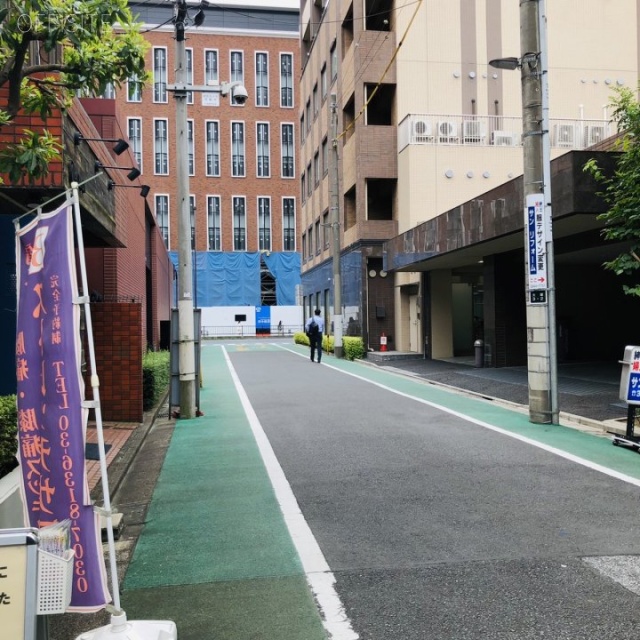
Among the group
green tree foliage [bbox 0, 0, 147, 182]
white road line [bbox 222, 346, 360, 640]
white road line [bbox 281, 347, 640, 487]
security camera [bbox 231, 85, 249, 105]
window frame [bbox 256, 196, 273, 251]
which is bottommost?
white road line [bbox 281, 347, 640, 487]

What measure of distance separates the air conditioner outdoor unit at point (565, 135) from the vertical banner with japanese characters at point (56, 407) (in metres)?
26.6

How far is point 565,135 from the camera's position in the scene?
26.9m

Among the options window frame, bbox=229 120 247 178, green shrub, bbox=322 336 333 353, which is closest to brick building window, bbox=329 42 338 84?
green shrub, bbox=322 336 333 353

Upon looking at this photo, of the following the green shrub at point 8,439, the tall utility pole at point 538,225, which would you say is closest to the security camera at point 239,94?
the tall utility pole at point 538,225

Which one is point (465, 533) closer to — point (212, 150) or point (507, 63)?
point (507, 63)

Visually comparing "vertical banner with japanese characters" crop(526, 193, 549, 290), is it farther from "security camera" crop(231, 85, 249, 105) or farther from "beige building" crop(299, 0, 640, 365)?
"beige building" crop(299, 0, 640, 365)

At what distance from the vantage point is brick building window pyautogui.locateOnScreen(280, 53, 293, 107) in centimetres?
6184

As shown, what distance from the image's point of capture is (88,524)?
129 inches

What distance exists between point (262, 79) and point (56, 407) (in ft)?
206

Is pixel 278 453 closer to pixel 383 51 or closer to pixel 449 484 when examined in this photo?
pixel 449 484

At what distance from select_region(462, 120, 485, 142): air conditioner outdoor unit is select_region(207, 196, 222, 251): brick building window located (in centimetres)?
3822

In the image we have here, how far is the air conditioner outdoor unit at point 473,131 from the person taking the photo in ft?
86.3

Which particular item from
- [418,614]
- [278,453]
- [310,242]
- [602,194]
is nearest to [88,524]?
[418,614]

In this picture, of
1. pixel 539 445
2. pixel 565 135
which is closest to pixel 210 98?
pixel 539 445
